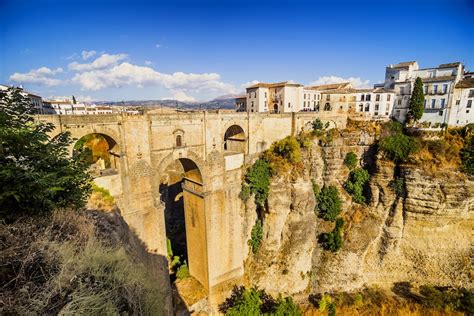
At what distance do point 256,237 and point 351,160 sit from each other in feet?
34.7

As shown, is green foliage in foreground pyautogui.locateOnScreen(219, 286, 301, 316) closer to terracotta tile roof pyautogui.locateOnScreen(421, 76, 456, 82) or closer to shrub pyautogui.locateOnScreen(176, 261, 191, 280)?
shrub pyautogui.locateOnScreen(176, 261, 191, 280)

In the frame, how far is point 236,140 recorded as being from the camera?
1894cm

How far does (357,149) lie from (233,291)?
1582cm

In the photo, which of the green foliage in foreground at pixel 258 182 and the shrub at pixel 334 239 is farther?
the shrub at pixel 334 239

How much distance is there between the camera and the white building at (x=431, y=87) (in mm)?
23000

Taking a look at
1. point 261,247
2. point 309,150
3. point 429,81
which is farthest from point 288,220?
point 429,81

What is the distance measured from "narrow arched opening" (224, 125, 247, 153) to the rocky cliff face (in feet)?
12.4

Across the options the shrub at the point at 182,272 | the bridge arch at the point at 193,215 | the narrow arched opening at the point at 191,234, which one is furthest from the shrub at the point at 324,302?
the shrub at the point at 182,272

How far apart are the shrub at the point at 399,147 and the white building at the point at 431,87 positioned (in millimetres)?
7618

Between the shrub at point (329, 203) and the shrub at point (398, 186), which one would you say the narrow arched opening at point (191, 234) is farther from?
the shrub at point (398, 186)

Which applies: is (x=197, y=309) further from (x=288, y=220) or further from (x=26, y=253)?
(x=26, y=253)

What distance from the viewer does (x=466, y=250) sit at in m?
18.1

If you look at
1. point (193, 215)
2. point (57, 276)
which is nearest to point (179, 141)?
point (193, 215)

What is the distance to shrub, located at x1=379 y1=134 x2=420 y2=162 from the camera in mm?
18578
